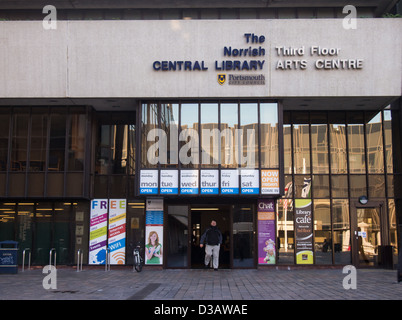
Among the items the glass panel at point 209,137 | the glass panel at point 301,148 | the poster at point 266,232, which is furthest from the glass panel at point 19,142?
the glass panel at point 301,148

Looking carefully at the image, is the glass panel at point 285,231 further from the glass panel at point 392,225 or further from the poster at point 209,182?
the glass panel at point 392,225

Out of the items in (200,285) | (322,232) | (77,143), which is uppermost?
(77,143)

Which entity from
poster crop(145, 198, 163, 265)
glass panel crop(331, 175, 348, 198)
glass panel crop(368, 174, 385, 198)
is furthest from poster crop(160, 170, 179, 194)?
glass panel crop(368, 174, 385, 198)

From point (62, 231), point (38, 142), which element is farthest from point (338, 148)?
point (38, 142)

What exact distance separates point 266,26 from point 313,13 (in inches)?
129

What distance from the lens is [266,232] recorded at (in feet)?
61.1

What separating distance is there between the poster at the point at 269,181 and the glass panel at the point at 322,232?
8.74ft

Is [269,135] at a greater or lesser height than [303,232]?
greater

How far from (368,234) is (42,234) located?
13706 millimetres

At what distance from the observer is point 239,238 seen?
18641 mm

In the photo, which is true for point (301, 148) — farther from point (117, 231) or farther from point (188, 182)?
point (117, 231)

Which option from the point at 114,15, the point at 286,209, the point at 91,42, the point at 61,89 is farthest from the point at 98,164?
the point at 286,209

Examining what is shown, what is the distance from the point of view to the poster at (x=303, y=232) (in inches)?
742
